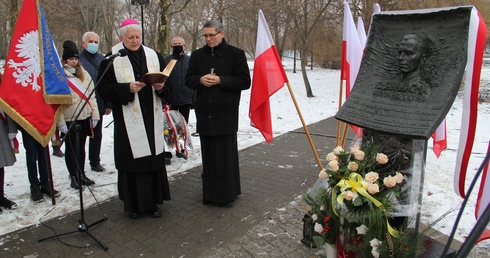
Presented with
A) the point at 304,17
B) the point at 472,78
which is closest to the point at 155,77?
the point at 472,78

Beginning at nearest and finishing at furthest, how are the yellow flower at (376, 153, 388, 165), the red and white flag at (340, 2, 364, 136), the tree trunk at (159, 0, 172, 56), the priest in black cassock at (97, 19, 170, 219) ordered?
the yellow flower at (376, 153, 388, 165) → the priest in black cassock at (97, 19, 170, 219) → the red and white flag at (340, 2, 364, 136) → the tree trunk at (159, 0, 172, 56)

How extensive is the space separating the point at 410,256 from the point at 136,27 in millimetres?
3046

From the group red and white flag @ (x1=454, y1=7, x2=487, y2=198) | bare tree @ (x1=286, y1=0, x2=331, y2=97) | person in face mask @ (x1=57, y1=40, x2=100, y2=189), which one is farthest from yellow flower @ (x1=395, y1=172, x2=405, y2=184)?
bare tree @ (x1=286, y1=0, x2=331, y2=97)

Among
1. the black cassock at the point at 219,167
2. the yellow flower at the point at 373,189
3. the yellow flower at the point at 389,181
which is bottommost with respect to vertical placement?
the black cassock at the point at 219,167

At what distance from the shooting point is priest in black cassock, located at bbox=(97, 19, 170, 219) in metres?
3.72

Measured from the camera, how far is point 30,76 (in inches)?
151

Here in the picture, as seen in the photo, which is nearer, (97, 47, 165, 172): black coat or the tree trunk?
(97, 47, 165, 172): black coat

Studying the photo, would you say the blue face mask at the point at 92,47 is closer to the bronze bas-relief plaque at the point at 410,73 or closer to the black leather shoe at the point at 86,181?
the black leather shoe at the point at 86,181

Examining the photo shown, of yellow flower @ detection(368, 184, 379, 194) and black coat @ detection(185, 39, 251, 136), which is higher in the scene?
black coat @ detection(185, 39, 251, 136)

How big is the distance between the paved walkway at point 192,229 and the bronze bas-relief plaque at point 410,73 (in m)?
1.37

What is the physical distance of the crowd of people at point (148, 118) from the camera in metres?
3.78

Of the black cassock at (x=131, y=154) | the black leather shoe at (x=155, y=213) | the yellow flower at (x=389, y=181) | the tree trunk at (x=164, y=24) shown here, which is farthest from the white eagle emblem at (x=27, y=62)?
the tree trunk at (x=164, y=24)

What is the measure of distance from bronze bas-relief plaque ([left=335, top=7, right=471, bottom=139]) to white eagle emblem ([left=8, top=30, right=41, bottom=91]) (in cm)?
301

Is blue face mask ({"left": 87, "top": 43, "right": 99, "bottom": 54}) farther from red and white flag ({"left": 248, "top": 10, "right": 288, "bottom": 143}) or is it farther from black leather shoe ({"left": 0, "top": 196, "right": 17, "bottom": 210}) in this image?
red and white flag ({"left": 248, "top": 10, "right": 288, "bottom": 143})
